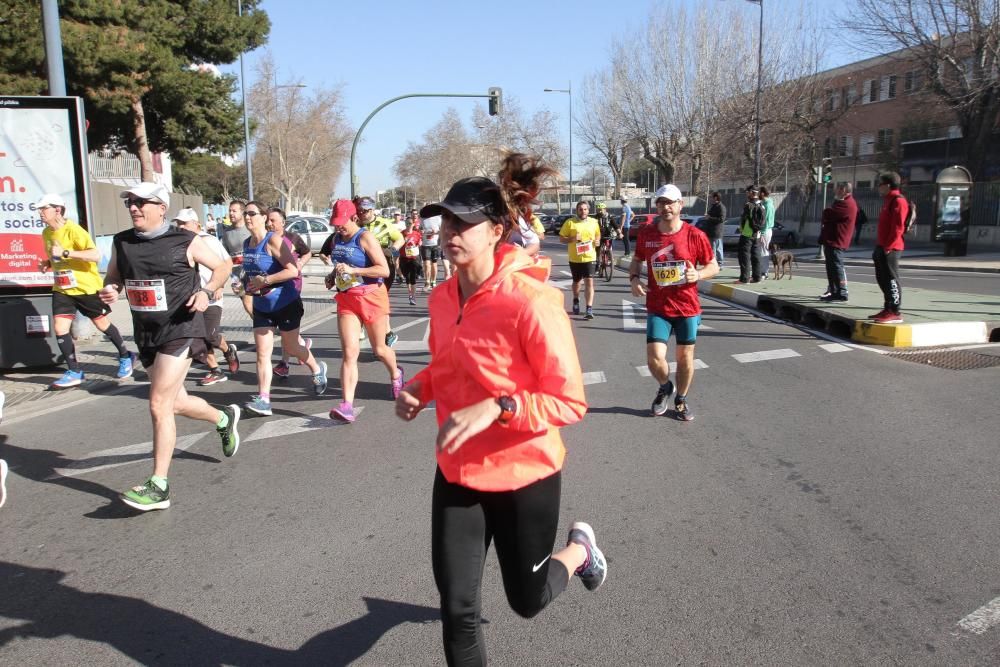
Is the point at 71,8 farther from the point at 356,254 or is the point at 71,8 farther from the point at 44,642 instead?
the point at 44,642

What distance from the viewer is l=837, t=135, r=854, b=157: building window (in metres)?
51.7

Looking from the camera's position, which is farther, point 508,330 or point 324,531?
point 324,531

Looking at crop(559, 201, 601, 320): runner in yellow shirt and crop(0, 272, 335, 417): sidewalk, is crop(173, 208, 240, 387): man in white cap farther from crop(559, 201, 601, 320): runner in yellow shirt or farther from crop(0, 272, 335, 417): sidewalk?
crop(559, 201, 601, 320): runner in yellow shirt

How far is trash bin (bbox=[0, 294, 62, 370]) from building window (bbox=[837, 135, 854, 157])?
53234 millimetres

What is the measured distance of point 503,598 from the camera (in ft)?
11.1

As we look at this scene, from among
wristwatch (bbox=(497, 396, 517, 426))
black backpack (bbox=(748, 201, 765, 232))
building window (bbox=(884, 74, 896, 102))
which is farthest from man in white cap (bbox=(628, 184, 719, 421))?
building window (bbox=(884, 74, 896, 102))

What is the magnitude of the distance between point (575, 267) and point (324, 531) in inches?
335

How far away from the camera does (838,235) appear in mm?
11539

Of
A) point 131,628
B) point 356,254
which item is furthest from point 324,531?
point 356,254

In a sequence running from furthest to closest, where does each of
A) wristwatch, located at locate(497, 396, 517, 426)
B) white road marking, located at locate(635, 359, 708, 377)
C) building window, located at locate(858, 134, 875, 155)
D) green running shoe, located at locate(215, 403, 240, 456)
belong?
1. building window, located at locate(858, 134, 875, 155)
2. white road marking, located at locate(635, 359, 708, 377)
3. green running shoe, located at locate(215, 403, 240, 456)
4. wristwatch, located at locate(497, 396, 517, 426)

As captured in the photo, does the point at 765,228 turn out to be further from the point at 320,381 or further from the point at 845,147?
the point at 845,147

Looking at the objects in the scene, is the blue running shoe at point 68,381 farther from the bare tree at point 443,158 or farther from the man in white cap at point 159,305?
the bare tree at point 443,158

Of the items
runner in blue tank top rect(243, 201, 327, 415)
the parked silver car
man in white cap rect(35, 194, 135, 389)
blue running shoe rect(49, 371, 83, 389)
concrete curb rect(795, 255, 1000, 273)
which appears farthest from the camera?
the parked silver car

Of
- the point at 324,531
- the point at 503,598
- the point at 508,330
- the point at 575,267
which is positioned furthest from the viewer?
the point at 575,267
